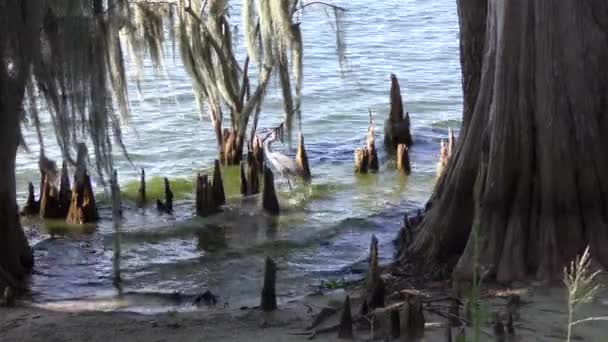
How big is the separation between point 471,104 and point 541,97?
3.94 ft

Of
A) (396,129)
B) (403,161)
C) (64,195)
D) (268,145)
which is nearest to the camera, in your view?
(64,195)

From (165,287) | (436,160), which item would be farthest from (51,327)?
(436,160)

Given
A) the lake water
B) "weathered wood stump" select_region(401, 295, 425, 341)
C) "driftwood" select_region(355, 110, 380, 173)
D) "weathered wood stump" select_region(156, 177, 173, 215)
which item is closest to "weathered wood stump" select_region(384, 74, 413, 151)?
the lake water

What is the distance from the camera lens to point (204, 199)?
1174cm

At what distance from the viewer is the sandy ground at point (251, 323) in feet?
21.5

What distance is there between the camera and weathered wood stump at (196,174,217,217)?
11.7m

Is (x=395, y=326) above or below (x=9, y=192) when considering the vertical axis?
below

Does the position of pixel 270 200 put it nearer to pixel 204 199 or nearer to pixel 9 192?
pixel 204 199

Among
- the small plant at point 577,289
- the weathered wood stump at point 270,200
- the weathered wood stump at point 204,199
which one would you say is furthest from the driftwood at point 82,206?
the small plant at point 577,289

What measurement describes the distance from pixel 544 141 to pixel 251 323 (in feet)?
7.48

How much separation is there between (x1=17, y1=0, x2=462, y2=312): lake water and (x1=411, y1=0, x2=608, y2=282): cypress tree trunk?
1.94 metres

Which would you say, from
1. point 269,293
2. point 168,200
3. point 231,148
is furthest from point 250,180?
point 269,293

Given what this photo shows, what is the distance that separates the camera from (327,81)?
20531mm

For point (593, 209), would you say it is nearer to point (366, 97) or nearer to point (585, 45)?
point (585, 45)
